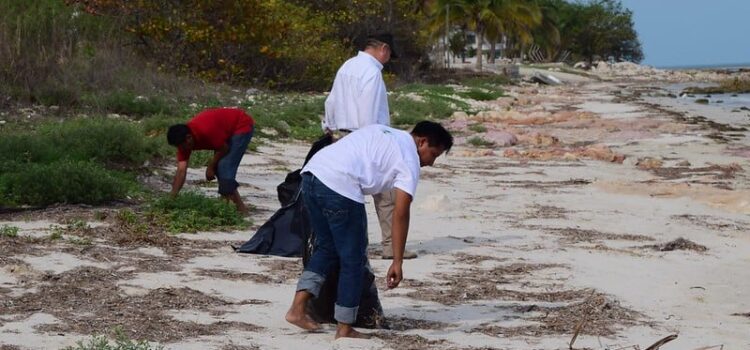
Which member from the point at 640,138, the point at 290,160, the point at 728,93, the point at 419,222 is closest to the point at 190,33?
the point at 640,138

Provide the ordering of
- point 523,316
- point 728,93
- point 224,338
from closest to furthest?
point 224,338
point 523,316
point 728,93

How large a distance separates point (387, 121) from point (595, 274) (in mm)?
1721

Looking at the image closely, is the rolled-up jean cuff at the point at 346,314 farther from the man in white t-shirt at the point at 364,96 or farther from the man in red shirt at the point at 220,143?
the man in red shirt at the point at 220,143

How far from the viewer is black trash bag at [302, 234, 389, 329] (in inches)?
247

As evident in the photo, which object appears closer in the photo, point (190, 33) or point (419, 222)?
point (419, 222)

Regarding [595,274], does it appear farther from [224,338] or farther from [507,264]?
[224,338]

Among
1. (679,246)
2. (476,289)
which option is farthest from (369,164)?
(679,246)

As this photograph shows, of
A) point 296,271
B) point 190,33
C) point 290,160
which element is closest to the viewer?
point 296,271

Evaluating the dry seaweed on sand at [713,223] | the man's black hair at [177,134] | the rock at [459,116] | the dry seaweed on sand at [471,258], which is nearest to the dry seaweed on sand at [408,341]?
the dry seaweed on sand at [471,258]

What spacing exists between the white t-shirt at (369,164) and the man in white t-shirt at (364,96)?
2167 millimetres

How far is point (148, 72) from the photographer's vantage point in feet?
71.3

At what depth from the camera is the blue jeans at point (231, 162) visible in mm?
9703

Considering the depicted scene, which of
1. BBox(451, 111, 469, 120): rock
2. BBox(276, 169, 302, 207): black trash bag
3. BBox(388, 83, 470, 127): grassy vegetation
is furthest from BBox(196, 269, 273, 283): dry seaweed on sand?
BBox(451, 111, 469, 120): rock

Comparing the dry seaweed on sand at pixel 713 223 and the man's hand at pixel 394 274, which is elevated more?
the man's hand at pixel 394 274
